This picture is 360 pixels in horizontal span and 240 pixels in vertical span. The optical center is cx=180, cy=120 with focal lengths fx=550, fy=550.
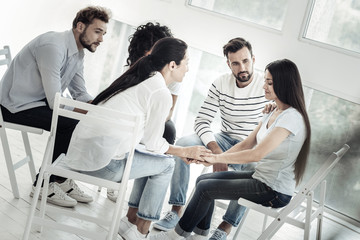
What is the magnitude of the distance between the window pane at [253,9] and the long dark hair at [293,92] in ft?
3.91

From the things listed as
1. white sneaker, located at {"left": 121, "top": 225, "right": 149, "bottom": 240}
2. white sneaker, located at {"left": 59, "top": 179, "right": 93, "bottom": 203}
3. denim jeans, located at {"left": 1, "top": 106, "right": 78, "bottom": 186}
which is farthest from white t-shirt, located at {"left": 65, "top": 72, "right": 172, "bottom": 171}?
white sneaker, located at {"left": 59, "top": 179, "right": 93, "bottom": 203}

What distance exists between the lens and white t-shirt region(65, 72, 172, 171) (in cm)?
249

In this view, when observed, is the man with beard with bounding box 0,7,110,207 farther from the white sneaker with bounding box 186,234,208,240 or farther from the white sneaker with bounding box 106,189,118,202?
the white sneaker with bounding box 186,234,208,240

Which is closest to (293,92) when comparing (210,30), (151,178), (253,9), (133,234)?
(151,178)

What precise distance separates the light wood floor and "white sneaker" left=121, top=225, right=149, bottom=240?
0.22m

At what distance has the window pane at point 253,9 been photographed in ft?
13.0

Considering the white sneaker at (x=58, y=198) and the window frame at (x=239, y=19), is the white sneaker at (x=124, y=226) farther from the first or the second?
the window frame at (x=239, y=19)

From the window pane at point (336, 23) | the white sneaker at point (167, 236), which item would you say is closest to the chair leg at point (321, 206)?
the white sneaker at point (167, 236)

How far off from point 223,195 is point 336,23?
1.59 metres

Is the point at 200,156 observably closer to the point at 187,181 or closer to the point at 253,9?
the point at 187,181

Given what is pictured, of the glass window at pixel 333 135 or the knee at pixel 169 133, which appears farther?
the glass window at pixel 333 135

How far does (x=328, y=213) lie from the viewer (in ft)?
13.1

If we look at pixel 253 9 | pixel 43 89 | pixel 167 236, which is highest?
pixel 253 9

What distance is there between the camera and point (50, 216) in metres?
3.00
